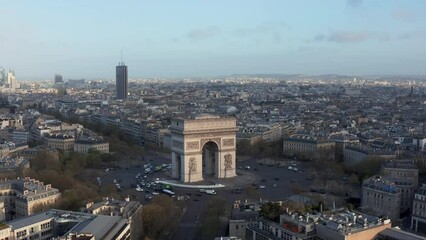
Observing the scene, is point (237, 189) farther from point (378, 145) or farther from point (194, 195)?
point (378, 145)

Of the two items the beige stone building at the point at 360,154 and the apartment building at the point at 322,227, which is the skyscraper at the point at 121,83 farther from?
the apartment building at the point at 322,227

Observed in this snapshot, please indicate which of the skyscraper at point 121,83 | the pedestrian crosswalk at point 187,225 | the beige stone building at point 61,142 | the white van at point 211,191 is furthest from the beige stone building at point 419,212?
the skyscraper at point 121,83

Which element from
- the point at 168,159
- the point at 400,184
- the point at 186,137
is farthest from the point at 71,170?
the point at 400,184

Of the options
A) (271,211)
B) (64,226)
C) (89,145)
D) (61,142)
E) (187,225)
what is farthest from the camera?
(61,142)

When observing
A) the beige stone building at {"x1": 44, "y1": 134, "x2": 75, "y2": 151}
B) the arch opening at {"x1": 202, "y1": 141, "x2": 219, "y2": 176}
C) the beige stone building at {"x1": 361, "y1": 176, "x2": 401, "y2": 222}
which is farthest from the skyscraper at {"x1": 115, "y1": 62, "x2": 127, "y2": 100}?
the beige stone building at {"x1": 361, "y1": 176, "x2": 401, "y2": 222}

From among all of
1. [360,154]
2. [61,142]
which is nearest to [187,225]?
[360,154]

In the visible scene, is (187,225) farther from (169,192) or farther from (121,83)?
(121,83)
